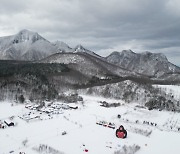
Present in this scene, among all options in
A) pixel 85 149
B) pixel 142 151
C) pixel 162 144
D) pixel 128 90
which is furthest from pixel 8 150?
pixel 128 90

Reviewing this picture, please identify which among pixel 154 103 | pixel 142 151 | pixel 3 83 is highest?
pixel 3 83

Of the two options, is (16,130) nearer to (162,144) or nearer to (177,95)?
(162,144)

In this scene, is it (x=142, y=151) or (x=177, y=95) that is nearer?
(x=142, y=151)

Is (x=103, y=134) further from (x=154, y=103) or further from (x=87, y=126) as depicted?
(x=154, y=103)

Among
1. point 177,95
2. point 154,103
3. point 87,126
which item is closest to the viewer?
point 87,126

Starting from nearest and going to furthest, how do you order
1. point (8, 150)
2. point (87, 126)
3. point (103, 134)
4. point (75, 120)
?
point (8, 150) < point (103, 134) < point (87, 126) < point (75, 120)

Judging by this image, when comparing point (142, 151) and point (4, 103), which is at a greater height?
point (4, 103)
